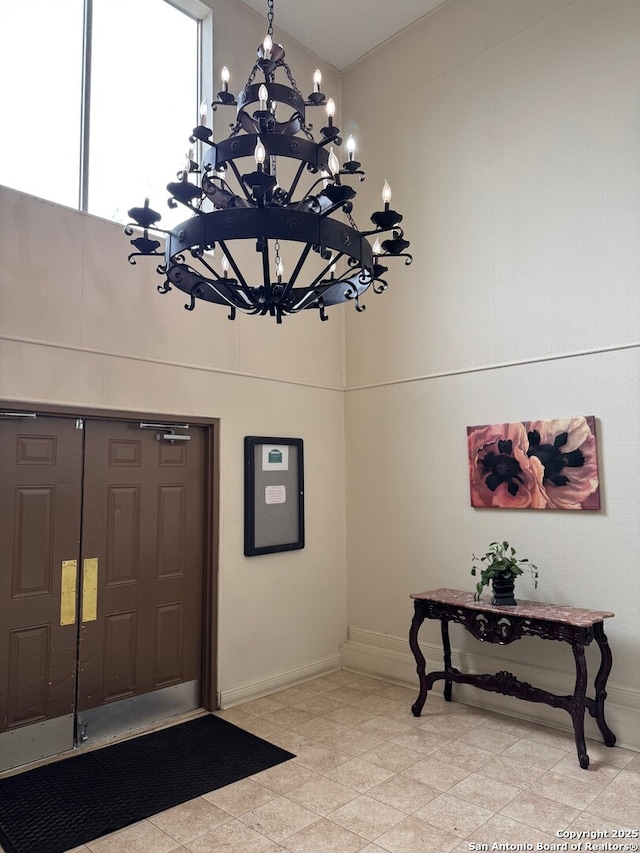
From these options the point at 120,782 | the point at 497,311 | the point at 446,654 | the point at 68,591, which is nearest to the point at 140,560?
the point at 68,591

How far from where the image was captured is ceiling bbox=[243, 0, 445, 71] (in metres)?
4.86

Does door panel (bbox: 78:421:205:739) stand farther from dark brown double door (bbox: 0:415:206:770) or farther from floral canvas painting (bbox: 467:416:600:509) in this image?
floral canvas painting (bbox: 467:416:600:509)

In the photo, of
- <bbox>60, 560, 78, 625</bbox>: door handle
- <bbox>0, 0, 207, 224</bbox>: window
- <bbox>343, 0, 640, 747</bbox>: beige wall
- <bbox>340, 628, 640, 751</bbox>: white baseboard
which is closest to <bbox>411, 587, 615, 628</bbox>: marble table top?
<bbox>343, 0, 640, 747</bbox>: beige wall

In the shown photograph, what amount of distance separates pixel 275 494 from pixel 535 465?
1.90m

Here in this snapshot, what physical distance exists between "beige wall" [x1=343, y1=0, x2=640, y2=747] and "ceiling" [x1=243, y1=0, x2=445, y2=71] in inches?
5.3

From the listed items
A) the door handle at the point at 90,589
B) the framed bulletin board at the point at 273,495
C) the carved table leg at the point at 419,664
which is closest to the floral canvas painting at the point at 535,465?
the carved table leg at the point at 419,664

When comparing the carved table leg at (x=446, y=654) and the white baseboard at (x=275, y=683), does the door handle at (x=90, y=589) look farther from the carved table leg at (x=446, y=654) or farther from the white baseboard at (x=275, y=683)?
the carved table leg at (x=446, y=654)

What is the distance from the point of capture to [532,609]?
3.62 meters

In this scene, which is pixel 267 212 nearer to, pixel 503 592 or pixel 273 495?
pixel 503 592

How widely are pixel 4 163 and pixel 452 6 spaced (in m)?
3.58

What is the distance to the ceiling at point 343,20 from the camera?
4.86 m

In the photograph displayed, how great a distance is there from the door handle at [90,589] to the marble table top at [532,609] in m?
2.04

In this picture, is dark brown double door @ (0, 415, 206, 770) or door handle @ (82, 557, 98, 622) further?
door handle @ (82, 557, 98, 622)

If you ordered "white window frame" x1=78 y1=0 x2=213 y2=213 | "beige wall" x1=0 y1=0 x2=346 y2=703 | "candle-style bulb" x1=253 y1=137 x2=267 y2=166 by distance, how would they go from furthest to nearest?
"white window frame" x1=78 y1=0 x2=213 y2=213 → "beige wall" x1=0 y1=0 x2=346 y2=703 → "candle-style bulb" x1=253 y1=137 x2=267 y2=166
